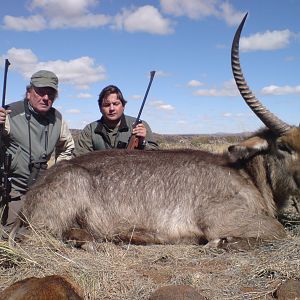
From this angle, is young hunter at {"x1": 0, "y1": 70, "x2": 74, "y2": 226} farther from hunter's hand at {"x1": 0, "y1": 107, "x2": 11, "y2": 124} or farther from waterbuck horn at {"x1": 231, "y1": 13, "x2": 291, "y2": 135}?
waterbuck horn at {"x1": 231, "y1": 13, "x2": 291, "y2": 135}

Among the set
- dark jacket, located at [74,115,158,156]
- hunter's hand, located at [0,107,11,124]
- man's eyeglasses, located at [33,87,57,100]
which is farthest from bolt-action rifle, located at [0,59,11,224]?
dark jacket, located at [74,115,158,156]

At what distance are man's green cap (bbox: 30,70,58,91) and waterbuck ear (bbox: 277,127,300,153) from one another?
336 centimetres

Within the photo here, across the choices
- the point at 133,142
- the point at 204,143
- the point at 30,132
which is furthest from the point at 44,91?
the point at 204,143

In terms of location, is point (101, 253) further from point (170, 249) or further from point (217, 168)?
point (217, 168)

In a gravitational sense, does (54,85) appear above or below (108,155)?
above

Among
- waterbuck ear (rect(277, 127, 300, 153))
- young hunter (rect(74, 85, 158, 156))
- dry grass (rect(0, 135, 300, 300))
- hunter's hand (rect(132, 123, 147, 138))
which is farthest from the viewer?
young hunter (rect(74, 85, 158, 156))

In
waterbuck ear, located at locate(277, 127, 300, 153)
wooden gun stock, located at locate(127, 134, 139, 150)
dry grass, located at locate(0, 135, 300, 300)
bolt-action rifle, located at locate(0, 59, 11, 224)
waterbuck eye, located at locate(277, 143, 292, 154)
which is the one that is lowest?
dry grass, located at locate(0, 135, 300, 300)

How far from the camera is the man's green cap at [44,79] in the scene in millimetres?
→ 6891

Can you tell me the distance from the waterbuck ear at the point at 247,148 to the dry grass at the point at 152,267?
1101 millimetres

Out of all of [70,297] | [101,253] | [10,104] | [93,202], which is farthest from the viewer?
[10,104]

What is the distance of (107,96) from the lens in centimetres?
772

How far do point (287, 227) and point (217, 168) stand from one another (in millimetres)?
1103

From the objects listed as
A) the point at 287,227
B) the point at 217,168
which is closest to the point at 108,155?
the point at 217,168

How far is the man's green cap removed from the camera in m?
6.89
